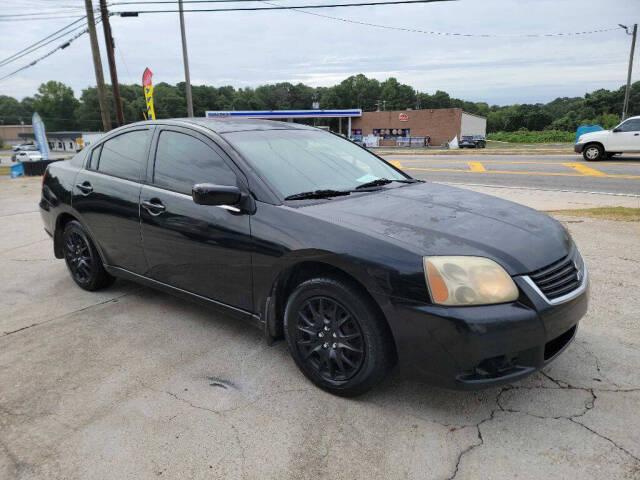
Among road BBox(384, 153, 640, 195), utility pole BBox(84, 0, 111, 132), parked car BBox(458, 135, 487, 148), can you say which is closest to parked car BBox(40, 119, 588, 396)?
road BBox(384, 153, 640, 195)

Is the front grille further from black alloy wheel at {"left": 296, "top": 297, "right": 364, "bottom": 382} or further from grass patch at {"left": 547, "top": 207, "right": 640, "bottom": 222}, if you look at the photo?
grass patch at {"left": 547, "top": 207, "right": 640, "bottom": 222}

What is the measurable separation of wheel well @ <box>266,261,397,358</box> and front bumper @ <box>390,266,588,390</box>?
0.66ft

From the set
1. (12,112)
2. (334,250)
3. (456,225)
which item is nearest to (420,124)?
(456,225)

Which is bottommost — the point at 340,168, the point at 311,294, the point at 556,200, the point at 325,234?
the point at 556,200

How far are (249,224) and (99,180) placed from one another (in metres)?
1.90

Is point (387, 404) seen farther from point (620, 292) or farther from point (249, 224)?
point (620, 292)

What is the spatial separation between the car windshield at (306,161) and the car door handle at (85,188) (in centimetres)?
159

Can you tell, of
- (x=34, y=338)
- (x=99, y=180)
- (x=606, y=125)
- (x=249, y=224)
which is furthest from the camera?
(x=606, y=125)

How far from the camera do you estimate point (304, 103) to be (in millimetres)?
103938

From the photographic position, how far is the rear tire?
14.1 ft

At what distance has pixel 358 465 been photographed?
2.18 metres

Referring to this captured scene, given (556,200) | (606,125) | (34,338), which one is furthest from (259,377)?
(606,125)

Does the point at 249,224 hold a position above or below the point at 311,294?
above

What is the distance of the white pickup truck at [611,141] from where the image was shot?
1652 centimetres
